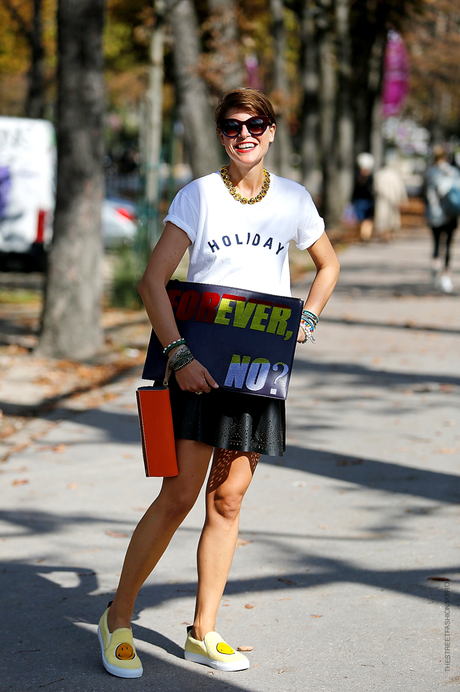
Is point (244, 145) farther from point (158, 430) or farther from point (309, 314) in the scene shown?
point (158, 430)

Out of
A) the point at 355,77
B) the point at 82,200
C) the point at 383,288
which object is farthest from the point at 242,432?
the point at 355,77

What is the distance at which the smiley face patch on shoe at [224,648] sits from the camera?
3.37m

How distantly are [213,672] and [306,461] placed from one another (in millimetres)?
2809

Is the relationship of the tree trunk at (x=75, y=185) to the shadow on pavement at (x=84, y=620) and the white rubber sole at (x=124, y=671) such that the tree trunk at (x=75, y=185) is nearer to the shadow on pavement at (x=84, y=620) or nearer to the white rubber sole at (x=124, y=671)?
the shadow on pavement at (x=84, y=620)

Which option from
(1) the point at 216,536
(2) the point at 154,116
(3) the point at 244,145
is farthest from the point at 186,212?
(2) the point at 154,116

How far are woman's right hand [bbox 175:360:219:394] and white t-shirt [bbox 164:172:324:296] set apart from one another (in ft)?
1.00

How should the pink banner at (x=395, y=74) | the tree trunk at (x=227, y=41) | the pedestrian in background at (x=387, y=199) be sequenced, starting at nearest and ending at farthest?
the tree trunk at (x=227, y=41), the pedestrian in background at (x=387, y=199), the pink banner at (x=395, y=74)

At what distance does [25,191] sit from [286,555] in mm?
10394

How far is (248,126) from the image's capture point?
323cm

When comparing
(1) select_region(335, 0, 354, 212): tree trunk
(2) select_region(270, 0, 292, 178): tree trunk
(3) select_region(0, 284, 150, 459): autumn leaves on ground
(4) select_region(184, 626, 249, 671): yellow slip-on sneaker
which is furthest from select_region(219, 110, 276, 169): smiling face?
(1) select_region(335, 0, 354, 212): tree trunk

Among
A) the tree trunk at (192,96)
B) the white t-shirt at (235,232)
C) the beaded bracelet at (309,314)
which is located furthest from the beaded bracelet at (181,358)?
the tree trunk at (192,96)

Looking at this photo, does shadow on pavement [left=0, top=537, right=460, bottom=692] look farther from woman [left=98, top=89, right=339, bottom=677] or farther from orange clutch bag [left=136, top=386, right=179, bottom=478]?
orange clutch bag [left=136, top=386, right=179, bottom=478]

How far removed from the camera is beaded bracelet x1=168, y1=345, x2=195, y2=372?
315 cm

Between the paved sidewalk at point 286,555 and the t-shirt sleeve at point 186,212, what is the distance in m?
1.51
